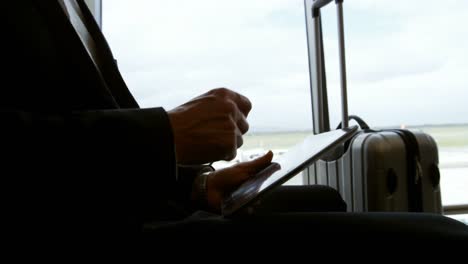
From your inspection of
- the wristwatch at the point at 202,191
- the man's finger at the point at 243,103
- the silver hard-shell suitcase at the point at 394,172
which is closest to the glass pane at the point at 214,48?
the silver hard-shell suitcase at the point at 394,172

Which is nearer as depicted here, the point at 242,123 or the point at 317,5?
the point at 242,123

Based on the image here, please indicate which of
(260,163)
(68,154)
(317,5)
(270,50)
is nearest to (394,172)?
(260,163)

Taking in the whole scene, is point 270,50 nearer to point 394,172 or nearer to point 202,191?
point 394,172

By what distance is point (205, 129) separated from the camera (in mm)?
484

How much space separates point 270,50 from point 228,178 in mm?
2288

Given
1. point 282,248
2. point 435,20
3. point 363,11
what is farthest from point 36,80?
point 435,20

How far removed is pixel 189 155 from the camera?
0.49m

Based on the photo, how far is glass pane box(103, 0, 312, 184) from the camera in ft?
8.08

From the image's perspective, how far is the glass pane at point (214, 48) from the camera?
246cm

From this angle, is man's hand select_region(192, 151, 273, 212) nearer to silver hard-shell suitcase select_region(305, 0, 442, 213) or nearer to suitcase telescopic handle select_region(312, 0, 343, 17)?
silver hard-shell suitcase select_region(305, 0, 442, 213)

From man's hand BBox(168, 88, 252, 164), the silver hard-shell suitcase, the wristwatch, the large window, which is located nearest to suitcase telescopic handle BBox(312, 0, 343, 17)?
the large window

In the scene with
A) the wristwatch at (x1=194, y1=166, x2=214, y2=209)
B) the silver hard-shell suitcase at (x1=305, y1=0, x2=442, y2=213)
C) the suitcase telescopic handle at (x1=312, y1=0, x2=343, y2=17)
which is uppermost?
the suitcase telescopic handle at (x1=312, y1=0, x2=343, y2=17)

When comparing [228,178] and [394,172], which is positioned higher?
[228,178]

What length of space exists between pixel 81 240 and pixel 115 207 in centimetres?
4
